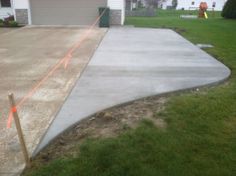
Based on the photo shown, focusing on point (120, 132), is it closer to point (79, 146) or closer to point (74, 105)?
point (79, 146)

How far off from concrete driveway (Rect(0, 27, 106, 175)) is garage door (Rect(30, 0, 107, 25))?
485 centimetres

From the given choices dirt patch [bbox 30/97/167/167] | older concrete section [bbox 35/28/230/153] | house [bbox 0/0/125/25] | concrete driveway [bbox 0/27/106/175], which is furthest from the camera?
house [bbox 0/0/125/25]

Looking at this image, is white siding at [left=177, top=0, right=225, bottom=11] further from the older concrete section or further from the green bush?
the older concrete section

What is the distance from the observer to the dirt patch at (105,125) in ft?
11.7

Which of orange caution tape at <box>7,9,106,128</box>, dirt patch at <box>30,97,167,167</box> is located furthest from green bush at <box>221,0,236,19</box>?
dirt patch at <box>30,97,167,167</box>

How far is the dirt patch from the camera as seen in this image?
3561mm

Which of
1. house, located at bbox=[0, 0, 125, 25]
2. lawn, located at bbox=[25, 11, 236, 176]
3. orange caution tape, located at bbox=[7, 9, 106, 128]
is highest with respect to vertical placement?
house, located at bbox=[0, 0, 125, 25]

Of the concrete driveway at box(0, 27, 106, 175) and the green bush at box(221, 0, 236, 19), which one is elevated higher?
the green bush at box(221, 0, 236, 19)

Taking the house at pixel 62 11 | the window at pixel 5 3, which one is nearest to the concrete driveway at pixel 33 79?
the house at pixel 62 11

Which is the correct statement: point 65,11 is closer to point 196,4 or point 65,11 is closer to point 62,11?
point 62,11

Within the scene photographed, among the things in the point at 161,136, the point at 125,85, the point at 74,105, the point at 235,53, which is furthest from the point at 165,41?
the point at 161,136

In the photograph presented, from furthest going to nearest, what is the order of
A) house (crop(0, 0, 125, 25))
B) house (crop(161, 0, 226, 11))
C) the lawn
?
house (crop(161, 0, 226, 11)) → house (crop(0, 0, 125, 25)) → the lawn

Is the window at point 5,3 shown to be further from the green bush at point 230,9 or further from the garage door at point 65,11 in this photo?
the green bush at point 230,9

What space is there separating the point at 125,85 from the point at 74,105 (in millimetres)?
1425
